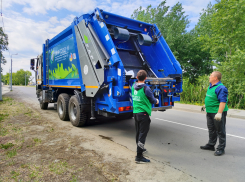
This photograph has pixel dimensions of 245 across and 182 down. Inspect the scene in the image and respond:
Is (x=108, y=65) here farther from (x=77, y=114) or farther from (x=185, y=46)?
(x=185, y=46)

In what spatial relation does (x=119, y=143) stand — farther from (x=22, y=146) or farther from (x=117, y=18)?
(x=117, y=18)

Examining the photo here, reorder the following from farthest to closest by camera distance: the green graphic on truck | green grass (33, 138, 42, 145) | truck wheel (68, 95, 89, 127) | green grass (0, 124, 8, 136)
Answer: the green graphic on truck, truck wheel (68, 95, 89, 127), green grass (0, 124, 8, 136), green grass (33, 138, 42, 145)

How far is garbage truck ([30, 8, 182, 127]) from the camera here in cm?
430

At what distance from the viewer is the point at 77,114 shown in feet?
17.9

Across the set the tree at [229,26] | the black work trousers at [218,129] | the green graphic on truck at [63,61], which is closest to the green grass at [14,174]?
the green graphic on truck at [63,61]

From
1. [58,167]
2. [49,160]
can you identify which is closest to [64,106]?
[49,160]

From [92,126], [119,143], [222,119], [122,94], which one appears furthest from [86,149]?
[222,119]

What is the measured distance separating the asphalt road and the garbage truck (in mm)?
725

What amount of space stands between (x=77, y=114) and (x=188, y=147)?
3177 mm

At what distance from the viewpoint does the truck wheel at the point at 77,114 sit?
5351mm

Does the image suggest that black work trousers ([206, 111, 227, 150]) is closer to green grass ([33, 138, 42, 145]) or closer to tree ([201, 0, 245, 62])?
green grass ([33, 138, 42, 145])

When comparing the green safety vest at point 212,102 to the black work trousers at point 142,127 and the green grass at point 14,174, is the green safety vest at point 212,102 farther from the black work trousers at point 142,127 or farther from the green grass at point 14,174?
the green grass at point 14,174

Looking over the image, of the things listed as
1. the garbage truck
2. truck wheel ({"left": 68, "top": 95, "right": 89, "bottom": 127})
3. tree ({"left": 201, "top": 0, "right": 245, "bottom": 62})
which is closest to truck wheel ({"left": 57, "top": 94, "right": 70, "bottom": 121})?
the garbage truck

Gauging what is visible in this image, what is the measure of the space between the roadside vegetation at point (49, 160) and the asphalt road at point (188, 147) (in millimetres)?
955
